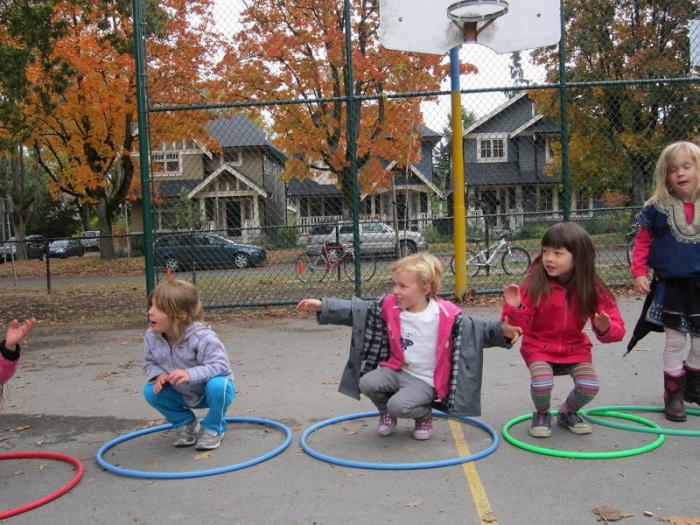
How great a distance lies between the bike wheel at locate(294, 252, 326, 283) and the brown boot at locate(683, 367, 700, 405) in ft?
24.0

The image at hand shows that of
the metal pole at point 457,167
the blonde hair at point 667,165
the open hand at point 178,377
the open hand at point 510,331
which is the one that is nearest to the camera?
the open hand at point 178,377

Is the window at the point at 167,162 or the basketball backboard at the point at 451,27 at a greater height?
the basketball backboard at the point at 451,27

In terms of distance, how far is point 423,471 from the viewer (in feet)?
12.3

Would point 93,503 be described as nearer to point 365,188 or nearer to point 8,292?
point 365,188

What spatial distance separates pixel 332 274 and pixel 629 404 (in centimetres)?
712

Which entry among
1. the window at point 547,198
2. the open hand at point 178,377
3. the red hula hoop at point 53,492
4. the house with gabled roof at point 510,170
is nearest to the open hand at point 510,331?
the open hand at point 178,377

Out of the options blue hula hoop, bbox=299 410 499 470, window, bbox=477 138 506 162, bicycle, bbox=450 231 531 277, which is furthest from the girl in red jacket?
window, bbox=477 138 506 162

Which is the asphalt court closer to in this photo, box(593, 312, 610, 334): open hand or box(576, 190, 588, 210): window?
box(593, 312, 610, 334): open hand

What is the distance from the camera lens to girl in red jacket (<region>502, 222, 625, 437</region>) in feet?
13.8

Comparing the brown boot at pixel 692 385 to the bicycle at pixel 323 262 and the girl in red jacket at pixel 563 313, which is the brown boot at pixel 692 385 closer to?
the girl in red jacket at pixel 563 313

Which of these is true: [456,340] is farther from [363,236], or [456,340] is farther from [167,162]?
[167,162]

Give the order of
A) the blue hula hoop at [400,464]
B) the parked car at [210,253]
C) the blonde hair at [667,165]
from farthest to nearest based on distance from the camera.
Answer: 1. the parked car at [210,253]
2. the blonde hair at [667,165]
3. the blue hula hoop at [400,464]

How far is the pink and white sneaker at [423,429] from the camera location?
14.1 ft

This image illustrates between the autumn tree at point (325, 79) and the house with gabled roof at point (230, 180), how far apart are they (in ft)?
2.25
